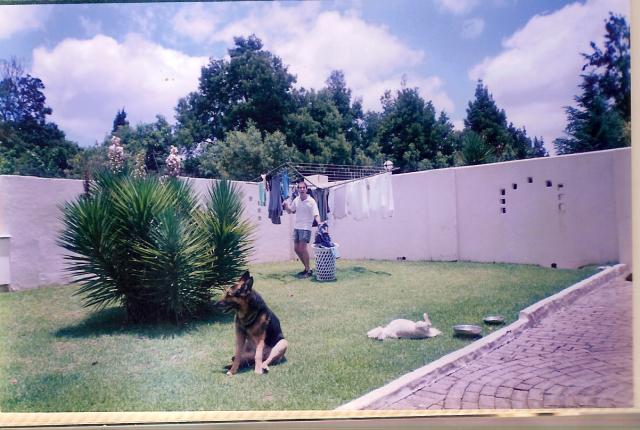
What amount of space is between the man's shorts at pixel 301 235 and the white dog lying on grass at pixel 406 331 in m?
0.99

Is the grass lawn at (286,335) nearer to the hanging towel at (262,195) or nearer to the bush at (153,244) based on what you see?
the bush at (153,244)

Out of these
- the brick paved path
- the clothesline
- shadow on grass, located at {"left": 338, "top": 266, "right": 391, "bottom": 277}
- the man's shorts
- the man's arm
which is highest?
the clothesline

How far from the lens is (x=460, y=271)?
14.7ft

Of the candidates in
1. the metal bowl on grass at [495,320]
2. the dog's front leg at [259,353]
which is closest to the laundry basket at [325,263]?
the dog's front leg at [259,353]

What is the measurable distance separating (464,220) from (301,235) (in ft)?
5.04

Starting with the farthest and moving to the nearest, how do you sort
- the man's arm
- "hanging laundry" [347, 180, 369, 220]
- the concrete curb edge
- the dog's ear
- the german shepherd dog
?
"hanging laundry" [347, 180, 369, 220], the man's arm, the dog's ear, the german shepherd dog, the concrete curb edge

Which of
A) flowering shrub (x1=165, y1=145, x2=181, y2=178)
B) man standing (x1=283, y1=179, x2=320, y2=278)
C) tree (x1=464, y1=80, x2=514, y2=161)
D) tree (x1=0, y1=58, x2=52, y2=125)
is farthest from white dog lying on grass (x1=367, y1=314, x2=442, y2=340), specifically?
tree (x1=0, y1=58, x2=52, y2=125)

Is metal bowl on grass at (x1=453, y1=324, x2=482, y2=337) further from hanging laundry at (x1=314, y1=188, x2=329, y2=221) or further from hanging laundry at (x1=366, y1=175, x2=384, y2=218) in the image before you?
hanging laundry at (x1=314, y1=188, x2=329, y2=221)

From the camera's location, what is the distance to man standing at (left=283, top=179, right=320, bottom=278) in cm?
439

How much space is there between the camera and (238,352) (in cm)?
405

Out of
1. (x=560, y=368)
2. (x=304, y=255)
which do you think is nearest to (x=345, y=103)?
(x=304, y=255)

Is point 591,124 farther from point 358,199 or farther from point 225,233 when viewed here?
point 225,233

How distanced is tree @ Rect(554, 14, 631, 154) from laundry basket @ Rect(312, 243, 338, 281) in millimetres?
2211

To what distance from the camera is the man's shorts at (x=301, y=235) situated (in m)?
4.39
